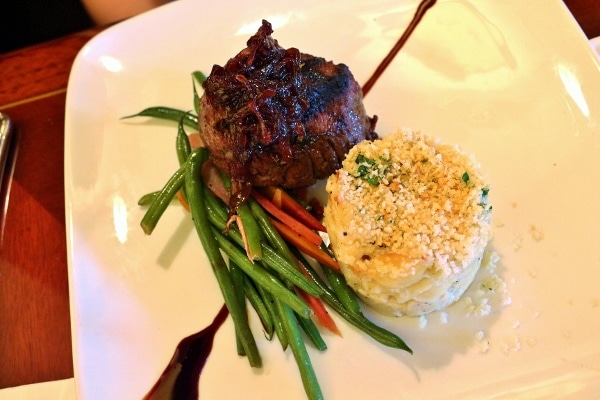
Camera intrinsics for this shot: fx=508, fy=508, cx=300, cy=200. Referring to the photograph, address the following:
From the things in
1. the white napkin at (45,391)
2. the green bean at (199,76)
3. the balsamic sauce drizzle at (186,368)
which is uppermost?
the green bean at (199,76)

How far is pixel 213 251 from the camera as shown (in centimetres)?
287

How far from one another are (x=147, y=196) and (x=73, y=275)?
636 millimetres

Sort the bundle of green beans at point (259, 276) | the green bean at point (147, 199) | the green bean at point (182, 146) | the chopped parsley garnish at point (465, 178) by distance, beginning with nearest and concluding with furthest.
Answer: the chopped parsley garnish at point (465, 178), the bundle of green beans at point (259, 276), the green bean at point (147, 199), the green bean at point (182, 146)

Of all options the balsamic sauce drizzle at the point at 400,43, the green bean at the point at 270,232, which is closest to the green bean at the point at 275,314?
the green bean at the point at 270,232

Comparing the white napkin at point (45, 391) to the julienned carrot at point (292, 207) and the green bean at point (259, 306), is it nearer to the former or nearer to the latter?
the green bean at point (259, 306)

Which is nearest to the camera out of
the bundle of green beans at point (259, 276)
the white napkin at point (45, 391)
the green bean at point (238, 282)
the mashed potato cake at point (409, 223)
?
the mashed potato cake at point (409, 223)

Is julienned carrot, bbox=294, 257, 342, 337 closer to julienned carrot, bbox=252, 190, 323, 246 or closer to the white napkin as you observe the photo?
julienned carrot, bbox=252, 190, 323, 246

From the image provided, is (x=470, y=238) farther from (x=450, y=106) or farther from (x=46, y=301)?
(x=46, y=301)

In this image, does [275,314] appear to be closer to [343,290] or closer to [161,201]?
[343,290]

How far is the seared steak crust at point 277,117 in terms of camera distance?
273 cm

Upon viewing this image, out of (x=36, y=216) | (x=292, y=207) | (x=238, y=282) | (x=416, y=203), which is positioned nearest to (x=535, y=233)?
(x=416, y=203)

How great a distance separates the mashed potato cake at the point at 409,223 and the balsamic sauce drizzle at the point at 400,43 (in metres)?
0.94

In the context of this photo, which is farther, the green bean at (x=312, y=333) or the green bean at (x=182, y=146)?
the green bean at (x=182, y=146)

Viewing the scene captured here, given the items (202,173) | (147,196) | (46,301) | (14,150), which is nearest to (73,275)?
(46,301)
